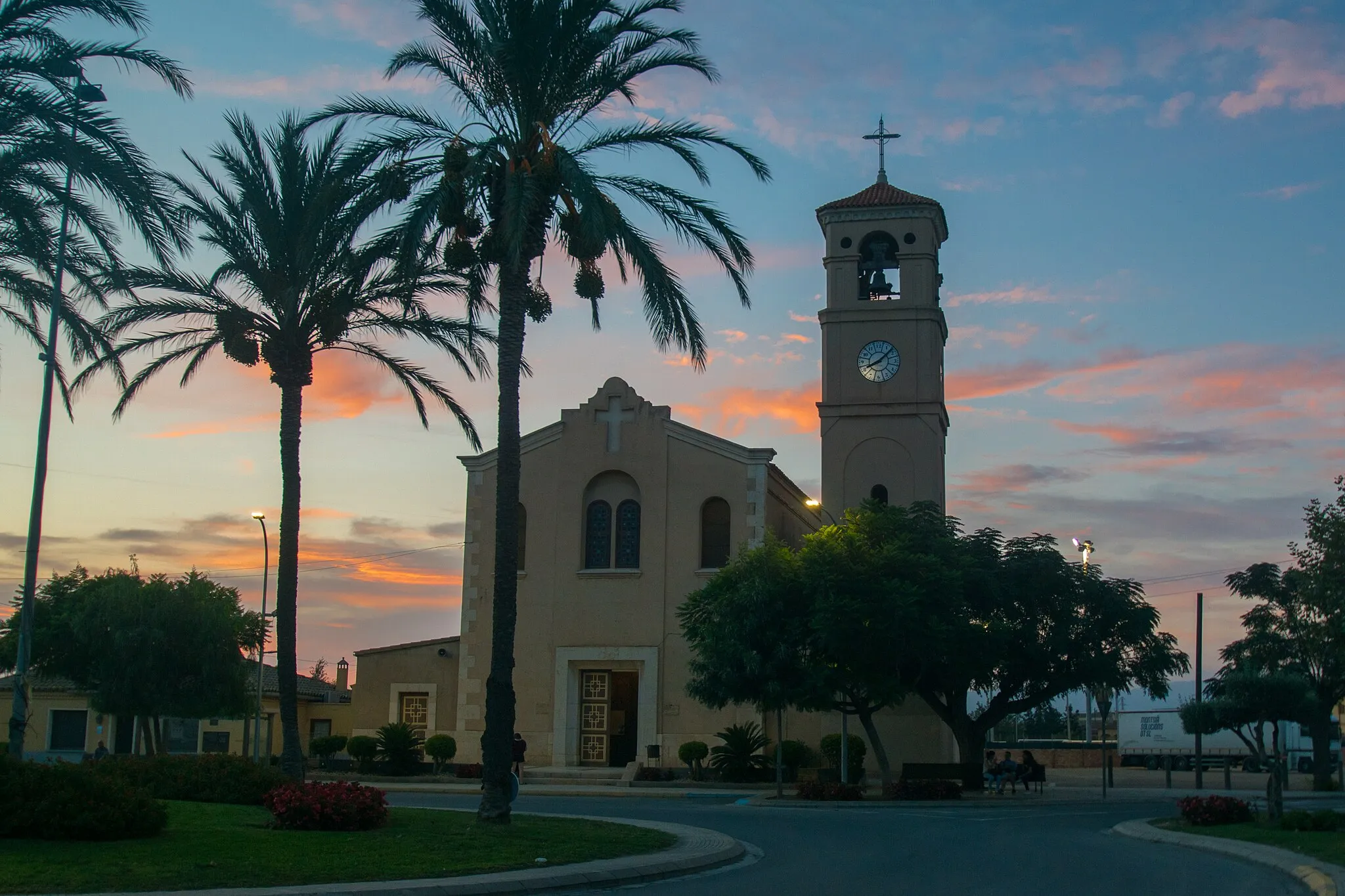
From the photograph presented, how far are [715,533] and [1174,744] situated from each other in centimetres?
4019

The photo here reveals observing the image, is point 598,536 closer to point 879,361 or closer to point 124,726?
point 879,361

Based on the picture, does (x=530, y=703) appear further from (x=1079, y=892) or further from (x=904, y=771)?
(x=1079, y=892)

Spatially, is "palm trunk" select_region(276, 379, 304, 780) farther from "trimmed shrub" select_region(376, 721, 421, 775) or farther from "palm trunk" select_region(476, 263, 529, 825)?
"trimmed shrub" select_region(376, 721, 421, 775)

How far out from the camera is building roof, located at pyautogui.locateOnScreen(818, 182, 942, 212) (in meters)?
45.2

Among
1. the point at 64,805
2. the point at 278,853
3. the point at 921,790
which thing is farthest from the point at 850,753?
the point at 64,805

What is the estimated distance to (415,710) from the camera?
44156mm

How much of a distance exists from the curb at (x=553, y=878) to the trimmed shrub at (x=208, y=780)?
7431 millimetres

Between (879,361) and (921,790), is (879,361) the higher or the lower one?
the higher one

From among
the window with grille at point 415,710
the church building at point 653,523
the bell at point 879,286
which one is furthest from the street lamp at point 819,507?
the window with grille at point 415,710

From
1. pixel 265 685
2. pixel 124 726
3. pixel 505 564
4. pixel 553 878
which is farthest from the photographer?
pixel 265 685

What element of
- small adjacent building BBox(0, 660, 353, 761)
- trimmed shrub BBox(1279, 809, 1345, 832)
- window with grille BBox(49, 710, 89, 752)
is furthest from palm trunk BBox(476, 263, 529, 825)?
window with grille BBox(49, 710, 89, 752)

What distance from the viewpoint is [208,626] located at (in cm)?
4069

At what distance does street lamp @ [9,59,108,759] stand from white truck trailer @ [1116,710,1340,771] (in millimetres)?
61229

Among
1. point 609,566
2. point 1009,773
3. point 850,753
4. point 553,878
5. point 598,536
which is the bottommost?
point 1009,773
